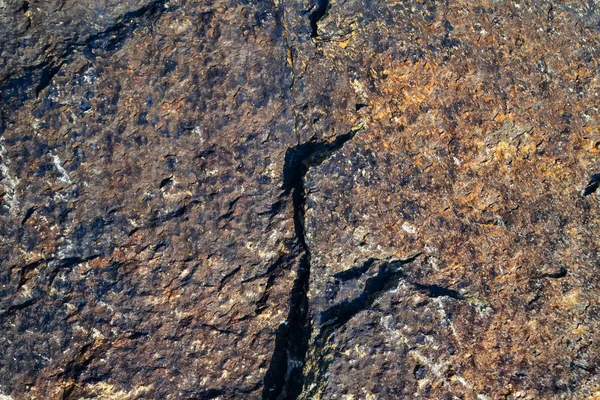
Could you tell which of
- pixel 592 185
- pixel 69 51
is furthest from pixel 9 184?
pixel 592 185

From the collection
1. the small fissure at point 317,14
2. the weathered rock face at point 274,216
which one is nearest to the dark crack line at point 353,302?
the weathered rock face at point 274,216

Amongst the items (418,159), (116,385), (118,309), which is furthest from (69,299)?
(418,159)

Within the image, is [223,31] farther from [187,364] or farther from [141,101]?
[187,364]

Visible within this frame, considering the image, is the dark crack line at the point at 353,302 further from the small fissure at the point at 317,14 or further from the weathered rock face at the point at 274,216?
the small fissure at the point at 317,14

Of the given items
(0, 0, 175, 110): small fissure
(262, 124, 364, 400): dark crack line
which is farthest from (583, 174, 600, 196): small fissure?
(0, 0, 175, 110): small fissure

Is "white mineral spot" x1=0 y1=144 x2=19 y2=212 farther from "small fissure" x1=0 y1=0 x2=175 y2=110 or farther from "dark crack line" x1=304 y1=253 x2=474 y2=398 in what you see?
"dark crack line" x1=304 y1=253 x2=474 y2=398

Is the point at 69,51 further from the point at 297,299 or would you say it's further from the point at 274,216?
the point at 297,299

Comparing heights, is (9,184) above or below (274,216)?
above
